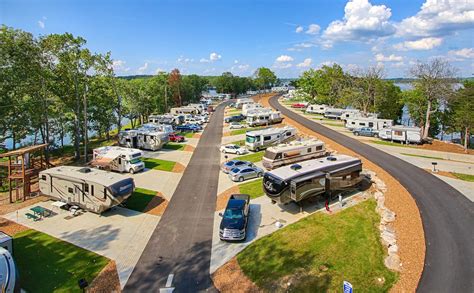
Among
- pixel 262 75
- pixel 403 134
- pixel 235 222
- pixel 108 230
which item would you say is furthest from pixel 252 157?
pixel 262 75

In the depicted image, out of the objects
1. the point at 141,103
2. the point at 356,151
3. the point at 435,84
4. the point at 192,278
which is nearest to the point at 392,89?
the point at 435,84

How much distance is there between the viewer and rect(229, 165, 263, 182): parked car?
27.7 metres

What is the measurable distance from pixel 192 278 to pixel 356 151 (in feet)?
85.1

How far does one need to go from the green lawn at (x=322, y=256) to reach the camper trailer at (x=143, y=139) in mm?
26597

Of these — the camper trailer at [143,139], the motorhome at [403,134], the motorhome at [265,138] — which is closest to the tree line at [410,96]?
the motorhome at [403,134]

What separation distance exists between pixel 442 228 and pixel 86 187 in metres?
22.8

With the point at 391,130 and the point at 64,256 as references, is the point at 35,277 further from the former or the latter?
the point at 391,130

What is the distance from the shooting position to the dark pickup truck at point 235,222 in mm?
17172

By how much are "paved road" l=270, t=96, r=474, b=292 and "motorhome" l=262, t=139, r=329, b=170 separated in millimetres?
6464

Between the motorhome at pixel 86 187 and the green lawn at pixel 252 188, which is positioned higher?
the motorhome at pixel 86 187

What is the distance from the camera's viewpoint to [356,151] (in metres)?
33.9

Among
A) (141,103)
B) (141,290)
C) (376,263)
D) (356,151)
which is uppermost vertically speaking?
(141,103)

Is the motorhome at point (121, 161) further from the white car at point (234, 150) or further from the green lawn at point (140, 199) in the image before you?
the white car at point (234, 150)

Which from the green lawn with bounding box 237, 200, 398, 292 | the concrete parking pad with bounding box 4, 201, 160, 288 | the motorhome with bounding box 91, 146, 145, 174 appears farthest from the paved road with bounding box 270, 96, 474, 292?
the motorhome with bounding box 91, 146, 145, 174
